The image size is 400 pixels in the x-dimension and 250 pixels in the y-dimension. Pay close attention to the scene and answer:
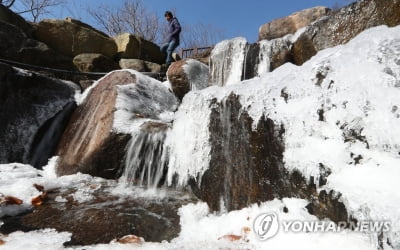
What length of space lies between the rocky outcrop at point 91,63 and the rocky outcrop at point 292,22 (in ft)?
17.3

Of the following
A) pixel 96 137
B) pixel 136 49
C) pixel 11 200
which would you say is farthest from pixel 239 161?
pixel 136 49

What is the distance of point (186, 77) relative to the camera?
666 cm

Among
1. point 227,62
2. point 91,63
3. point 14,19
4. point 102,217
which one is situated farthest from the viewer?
point 91,63

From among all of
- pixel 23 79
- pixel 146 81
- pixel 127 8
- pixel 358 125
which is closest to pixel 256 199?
pixel 358 125

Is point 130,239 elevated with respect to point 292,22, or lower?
lower

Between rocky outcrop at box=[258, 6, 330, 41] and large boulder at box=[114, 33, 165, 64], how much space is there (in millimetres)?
4837

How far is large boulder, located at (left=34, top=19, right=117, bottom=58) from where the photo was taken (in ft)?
32.7

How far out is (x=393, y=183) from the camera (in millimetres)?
1854

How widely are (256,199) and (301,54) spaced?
3.47 m

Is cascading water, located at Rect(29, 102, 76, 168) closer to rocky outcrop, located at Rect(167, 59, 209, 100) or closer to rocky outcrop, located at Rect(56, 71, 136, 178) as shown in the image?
rocky outcrop, located at Rect(56, 71, 136, 178)

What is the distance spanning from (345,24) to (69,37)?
29.7 feet

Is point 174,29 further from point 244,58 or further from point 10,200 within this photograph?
point 10,200

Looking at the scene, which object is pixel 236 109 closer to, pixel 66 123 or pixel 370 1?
pixel 370 1

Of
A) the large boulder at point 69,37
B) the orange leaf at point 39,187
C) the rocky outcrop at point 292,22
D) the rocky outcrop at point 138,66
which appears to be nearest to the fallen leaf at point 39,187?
the orange leaf at point 39,187
